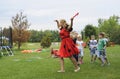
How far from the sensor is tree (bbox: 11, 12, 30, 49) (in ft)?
145

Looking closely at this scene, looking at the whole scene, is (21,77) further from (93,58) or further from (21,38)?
(21,38)

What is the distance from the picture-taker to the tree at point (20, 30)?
1738 inches

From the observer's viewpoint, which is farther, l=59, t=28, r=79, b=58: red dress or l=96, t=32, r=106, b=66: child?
l=96, t=32, r=106, b=66: child

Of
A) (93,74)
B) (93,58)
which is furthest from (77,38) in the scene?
(93,74)

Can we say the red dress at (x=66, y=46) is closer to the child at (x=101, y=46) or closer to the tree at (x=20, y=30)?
the child at (x=101, y=46)

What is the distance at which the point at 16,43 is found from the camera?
4503 cm

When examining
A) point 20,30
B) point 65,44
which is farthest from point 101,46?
point 20,30

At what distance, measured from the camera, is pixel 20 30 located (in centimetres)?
4472

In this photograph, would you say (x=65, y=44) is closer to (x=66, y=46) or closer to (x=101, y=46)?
(x=66, y=46)

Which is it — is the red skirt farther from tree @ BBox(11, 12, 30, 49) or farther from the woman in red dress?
tree @ BBox(11, 12, 30, 49)

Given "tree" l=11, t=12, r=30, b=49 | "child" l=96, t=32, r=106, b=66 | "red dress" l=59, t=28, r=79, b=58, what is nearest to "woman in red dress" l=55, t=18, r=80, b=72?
"red dress" l=59, t=28, r=79, b=58

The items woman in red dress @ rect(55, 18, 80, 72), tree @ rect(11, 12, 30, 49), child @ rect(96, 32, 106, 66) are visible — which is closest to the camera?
woman in red dress @ rect(55, 18, 80, 72)

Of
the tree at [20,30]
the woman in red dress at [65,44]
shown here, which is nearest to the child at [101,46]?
the woman in red dress at [65,44]

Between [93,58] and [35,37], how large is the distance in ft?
232
